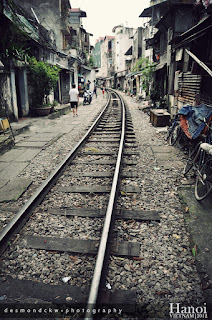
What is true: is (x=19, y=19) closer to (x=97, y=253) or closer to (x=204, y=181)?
(x=204, y=181)

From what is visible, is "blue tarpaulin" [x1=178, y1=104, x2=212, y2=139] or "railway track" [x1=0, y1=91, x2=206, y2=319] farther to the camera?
"blue tarpaulin" [x1=178, y1=104, x2=212, y2=139]

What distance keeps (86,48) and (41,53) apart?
31884 mm

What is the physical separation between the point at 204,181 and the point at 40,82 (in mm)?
13073

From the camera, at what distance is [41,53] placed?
52.5ft

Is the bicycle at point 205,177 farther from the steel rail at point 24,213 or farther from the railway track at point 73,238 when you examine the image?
the steel rail at point 24,213

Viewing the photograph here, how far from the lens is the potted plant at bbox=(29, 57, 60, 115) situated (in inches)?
570

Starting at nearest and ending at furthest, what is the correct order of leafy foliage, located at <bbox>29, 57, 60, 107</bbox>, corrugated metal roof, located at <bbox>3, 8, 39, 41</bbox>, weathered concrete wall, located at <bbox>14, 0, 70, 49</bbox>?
corrugated metal roof, located at <bbox>3, 8, 39, 41</bbox>, leafy foliage, located at <bbox>29, 57, 60, 107</bbox>, weathered concrete wall, located at <bbox>14, 0, 70, 49</bbox>

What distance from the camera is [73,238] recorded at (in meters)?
3.46

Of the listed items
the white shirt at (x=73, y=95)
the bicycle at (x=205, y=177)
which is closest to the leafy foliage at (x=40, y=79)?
the white shirt at (x=73, y=95)

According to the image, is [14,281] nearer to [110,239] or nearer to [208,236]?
[110,239]

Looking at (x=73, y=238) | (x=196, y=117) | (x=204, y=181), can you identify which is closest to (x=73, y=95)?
(x=196, y=117)

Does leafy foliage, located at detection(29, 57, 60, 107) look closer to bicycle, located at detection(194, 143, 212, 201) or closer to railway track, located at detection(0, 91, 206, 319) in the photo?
railway track, located at detection(0, 91, 206, 319)

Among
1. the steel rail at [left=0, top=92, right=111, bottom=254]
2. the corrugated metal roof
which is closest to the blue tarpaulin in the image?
the steel rail at [left=0, top=92, right=111, bottom=254]

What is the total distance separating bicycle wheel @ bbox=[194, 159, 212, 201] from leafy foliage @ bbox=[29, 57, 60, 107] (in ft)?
41.0
